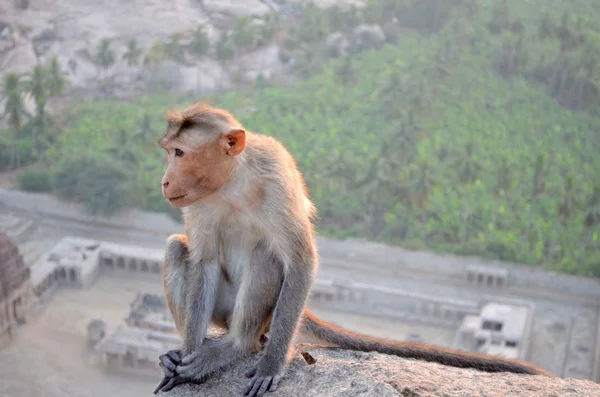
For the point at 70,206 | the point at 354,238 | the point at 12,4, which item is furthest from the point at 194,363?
the point at 12,4

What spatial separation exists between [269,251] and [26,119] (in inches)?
1338

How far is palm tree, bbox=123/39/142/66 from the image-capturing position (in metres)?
40.1

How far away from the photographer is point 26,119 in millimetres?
36906

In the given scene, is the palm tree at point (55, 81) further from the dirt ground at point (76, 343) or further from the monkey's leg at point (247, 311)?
the monkey's leg at point (247, 311)

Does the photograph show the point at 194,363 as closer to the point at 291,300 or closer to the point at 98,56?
the point at 291,300

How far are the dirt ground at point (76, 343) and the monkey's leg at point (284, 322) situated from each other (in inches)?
739

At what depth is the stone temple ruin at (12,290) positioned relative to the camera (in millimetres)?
23406

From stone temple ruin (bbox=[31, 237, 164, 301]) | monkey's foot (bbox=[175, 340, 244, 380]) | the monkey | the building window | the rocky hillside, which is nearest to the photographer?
the monkey

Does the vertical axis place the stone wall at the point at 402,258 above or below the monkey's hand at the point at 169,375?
below

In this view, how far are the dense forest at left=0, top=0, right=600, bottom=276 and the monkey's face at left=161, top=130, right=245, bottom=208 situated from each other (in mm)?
26698

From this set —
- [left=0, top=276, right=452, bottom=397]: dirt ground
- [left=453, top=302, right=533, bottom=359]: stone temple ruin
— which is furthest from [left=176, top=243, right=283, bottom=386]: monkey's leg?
[left=453, top=302, right=533, bottom=359]: stone temple ruin

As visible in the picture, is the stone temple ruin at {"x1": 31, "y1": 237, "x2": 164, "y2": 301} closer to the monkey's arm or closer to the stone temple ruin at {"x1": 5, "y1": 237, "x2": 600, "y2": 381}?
the stone temple ruin at {"x1": 5, "y1": 237, "x2": 600, "y2": 381}

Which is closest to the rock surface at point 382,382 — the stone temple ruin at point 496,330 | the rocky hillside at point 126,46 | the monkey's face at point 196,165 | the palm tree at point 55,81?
the monkey's face at point 196,165

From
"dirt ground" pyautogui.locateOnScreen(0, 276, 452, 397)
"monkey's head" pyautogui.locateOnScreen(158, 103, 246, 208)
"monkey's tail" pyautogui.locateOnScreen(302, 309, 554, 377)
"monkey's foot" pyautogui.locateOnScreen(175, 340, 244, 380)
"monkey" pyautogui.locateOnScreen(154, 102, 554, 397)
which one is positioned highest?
"monkey's head" pyautogui.locateOnScreen(158, 103, 246, 208)
